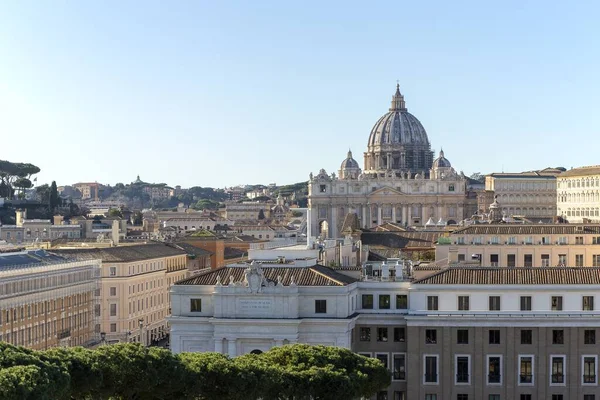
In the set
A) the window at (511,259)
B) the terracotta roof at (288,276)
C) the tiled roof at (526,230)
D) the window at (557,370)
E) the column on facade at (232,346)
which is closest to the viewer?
the window at (557,370)

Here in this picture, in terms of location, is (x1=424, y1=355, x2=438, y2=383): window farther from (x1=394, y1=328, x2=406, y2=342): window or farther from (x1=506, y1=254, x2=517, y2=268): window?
(x1=506, y1=254, x2=517, y2=268): window

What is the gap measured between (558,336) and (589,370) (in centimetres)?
153

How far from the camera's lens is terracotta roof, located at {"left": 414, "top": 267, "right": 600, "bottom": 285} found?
2315 inches

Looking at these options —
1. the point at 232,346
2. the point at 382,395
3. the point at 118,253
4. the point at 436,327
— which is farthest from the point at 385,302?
the point at 118,253

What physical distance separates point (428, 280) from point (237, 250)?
8513cm

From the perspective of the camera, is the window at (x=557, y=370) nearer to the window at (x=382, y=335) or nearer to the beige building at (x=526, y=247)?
the window at (x=382, y=335)

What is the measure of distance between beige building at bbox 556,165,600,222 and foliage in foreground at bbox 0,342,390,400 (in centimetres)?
11309

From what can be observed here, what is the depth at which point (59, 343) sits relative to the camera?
8306 centimetres

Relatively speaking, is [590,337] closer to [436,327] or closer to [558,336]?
[558,336]

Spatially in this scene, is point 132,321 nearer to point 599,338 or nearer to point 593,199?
point 599,338

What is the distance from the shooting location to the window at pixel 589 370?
189 feet

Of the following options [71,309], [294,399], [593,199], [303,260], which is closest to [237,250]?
[593,199]

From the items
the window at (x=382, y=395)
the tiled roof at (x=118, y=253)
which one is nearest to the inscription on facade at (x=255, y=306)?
the window at (x=382, y=395)

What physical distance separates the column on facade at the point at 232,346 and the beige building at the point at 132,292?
1532 inches
